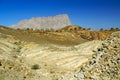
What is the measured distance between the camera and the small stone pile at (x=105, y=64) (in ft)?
44.5

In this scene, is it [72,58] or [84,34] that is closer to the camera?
[72,58]

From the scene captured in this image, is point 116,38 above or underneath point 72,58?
above

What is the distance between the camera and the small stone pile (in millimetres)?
13578

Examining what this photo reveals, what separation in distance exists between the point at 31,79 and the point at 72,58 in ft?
68.3

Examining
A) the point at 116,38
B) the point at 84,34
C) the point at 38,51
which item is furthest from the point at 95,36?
the point at 116,38

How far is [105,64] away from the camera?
1403 cm

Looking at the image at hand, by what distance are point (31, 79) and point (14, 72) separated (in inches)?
75.4

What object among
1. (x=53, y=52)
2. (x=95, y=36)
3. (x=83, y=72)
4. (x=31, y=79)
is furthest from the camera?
(x=95, y=36)

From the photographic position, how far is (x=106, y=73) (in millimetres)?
13688

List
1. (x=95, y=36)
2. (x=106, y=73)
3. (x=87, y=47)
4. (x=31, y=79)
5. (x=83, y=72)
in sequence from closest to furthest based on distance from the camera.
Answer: (x=106, y=73)
(x=83, y=72)
(x=31, y=79)
(x=87, y=47)
(x=95, y=36)

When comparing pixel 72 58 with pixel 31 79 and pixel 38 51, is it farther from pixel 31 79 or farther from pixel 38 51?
pixel 31 79

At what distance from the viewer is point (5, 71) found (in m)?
23.1

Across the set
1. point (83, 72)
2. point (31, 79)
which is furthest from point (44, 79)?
point (83, 72)

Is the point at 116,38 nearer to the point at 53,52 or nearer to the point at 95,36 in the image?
the point at 53,52
